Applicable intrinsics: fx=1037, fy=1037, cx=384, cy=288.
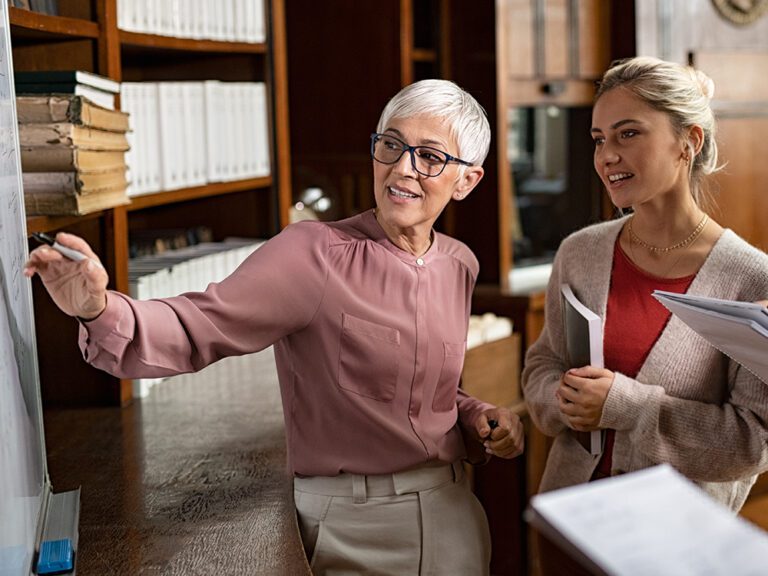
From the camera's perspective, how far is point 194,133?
2.79 meters

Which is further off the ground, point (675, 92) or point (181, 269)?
point (675, 92)

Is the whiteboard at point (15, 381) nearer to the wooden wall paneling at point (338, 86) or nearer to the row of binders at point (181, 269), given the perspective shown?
the row of binders at point (181, 269)

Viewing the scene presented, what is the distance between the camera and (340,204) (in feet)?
12.8

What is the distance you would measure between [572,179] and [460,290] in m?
2.77

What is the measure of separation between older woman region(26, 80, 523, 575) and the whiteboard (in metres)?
0.33

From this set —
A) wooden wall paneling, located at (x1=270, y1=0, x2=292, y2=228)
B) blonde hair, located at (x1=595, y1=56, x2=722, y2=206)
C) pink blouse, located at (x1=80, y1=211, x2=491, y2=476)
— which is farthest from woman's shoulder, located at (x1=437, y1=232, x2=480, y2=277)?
wooden wall paneling, located at (x1=270, y1=0, x2=292, y2=228)

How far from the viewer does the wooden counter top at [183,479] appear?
1.50 m

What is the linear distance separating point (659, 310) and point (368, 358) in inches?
25.9

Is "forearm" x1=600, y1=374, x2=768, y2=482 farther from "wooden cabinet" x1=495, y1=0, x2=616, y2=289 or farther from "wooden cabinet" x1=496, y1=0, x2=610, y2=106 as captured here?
"wooden cabinet" x1=496, y1=0, x2=610, y2=106

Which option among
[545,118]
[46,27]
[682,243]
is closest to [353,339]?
[682,243]

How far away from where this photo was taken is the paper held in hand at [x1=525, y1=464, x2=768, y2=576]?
83cm

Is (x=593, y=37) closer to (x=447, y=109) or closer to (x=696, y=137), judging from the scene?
(x=696, y=137)

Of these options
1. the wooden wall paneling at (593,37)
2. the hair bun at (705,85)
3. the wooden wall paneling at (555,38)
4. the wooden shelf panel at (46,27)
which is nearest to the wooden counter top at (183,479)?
the wooden shelf panel at (46,27)

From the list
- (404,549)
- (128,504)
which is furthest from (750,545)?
(128,504)
